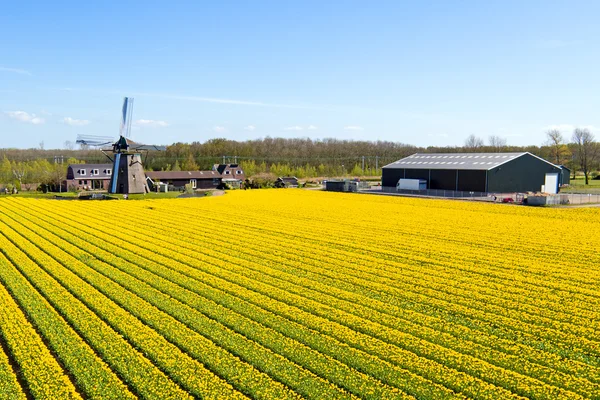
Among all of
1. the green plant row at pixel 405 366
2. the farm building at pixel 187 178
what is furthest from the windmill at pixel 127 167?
the green plant row at pixel 405 366

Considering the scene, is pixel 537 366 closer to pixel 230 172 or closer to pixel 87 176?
pixel 87 176

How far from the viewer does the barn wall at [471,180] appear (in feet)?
202

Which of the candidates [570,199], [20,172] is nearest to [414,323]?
[570,199]

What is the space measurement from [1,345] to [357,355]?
34.0 ft

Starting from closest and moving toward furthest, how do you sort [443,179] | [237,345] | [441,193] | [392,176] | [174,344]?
[237,345]
[174,344]
[441,193]
[443,179]
[392,176]

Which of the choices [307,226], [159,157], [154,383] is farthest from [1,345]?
[159,157]

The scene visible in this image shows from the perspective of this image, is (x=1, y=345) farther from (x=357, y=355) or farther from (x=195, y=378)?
(x=357, y=355)

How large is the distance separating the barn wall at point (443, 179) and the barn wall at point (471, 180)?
3.99ft

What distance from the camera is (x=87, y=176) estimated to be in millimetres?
85000

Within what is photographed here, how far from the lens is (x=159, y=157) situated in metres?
144

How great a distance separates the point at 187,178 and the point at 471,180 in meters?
50.1

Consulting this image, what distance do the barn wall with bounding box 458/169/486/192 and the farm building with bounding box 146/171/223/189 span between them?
44986mm

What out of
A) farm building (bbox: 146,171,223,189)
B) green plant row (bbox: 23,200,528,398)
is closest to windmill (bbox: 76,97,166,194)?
farm building (bbox: 146,171,223,189)

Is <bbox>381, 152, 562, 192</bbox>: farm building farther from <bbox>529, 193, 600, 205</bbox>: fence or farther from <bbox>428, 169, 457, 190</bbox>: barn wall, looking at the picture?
<bbox>529, 193, 600, 205</bbox>: fence
